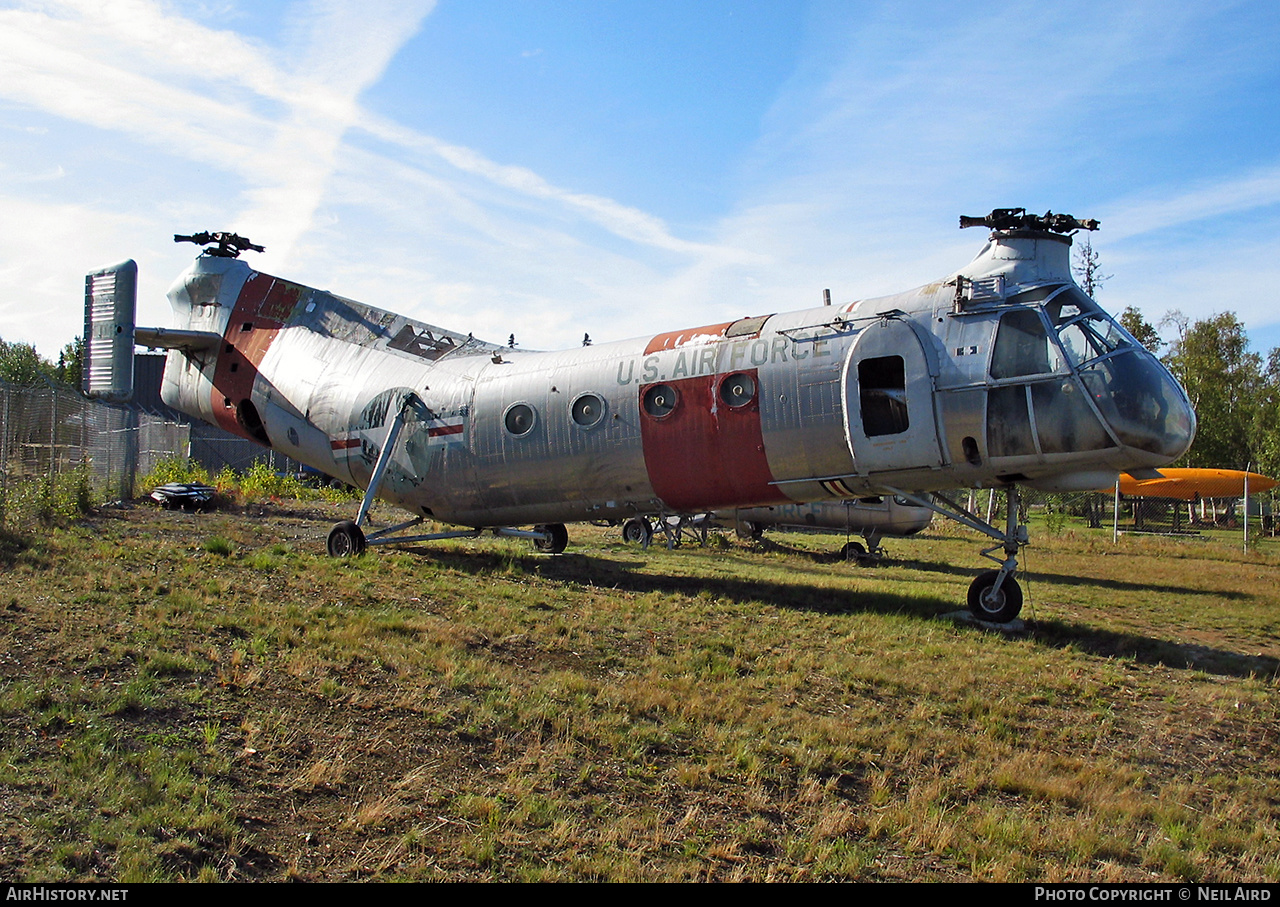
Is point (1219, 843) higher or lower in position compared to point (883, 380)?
lower

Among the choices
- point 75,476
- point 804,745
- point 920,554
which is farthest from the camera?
point 920,554

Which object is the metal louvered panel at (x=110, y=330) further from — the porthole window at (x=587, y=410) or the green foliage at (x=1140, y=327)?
the green foliage at (x=1140, y=327)

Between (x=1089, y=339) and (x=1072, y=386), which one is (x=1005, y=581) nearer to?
(x=1072, y=386)

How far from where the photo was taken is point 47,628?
314 inches

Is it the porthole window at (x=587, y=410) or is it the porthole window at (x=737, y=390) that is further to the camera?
the porthole window at (x=587, y=410)

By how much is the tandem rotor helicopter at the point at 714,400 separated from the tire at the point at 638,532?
19.4 ft

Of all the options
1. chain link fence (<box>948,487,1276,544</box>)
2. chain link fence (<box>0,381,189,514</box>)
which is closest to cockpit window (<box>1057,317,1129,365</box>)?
chain link fence (<box>0,381,189,514</box>)

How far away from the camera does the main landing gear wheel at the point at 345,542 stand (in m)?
15.0

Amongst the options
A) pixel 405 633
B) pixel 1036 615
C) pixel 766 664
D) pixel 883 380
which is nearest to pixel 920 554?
pixel 1036 615

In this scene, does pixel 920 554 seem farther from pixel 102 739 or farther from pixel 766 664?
pixel 102 739

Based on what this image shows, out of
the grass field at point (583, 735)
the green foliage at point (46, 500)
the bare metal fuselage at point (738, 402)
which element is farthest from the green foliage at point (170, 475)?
the grass field at point (583, 735)

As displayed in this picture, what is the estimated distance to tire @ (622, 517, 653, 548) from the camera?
2373 centimetres

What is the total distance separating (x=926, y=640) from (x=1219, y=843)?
5102mm

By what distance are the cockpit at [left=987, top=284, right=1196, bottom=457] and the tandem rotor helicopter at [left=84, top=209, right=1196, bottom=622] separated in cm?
3
